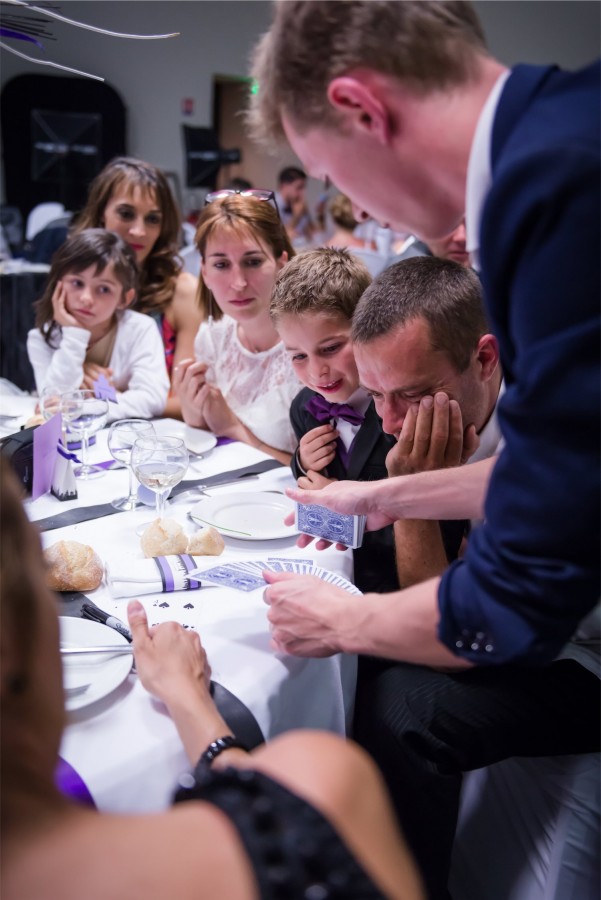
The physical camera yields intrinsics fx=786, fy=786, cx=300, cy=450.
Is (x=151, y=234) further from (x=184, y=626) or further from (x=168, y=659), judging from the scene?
(x=168, y=659)

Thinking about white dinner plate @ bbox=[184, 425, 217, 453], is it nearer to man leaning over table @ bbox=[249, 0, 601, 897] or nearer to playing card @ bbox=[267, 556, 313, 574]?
playing card @ bbox=[267, 556, 313, 574]

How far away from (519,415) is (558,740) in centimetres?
92

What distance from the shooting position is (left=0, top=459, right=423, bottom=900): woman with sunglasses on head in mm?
580

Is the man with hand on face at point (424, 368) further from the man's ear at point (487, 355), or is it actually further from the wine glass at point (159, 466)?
the wine glass at point (159, 466)

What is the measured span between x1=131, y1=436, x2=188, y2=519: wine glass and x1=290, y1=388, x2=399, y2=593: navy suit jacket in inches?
16.7

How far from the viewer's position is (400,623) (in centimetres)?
111

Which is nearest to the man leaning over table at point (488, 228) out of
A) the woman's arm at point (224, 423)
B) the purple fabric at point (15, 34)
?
the purple fabric at point (15, 34)

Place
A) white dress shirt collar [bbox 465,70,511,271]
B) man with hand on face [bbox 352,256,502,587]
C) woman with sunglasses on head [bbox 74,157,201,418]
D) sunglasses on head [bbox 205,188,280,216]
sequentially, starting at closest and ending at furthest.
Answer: white dress shirt collar [bbox 465,70,511,271]
man with hand on face [bbox 352,256,502,587]
sunglasses on head [bbox 205,188,280,216]
woman with sunglasses on head [bbox 74,157,201,418]

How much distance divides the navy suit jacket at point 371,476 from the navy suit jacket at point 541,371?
0.94 metres

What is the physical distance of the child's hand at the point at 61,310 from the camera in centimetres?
317

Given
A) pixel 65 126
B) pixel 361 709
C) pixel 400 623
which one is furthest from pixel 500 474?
pixel 65 126

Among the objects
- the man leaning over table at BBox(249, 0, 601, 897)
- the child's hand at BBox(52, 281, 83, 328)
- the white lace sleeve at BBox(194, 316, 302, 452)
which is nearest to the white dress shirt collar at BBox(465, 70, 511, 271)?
the man leaning over table at BBox(249, 0, 601, 897)

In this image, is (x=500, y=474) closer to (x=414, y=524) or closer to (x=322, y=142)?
(x=322, y=142)

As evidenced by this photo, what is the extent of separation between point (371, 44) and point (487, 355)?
92cm
